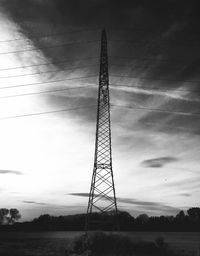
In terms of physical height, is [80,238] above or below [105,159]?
below

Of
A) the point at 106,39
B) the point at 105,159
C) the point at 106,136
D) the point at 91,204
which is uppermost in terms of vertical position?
the point at 106,39

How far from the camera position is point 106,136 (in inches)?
1102

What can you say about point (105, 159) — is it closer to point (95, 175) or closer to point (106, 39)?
point (95, 175)

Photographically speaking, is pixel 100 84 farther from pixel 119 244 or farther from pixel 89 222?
pixel 119 244

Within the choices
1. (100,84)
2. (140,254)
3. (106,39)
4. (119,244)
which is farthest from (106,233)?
(106,39)

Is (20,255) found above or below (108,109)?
below

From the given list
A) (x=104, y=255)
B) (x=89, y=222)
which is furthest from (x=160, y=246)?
(x=89, y=222)

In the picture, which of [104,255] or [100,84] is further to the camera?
[100,84]

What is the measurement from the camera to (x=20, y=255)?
34219 mm

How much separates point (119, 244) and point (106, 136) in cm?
1141

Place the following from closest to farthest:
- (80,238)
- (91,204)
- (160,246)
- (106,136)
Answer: (91,204) → (106,136) → (80,238) → (160,246)

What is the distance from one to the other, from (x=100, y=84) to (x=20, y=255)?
913 inches

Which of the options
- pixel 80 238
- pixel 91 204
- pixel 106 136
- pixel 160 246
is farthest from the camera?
pixel 160 246

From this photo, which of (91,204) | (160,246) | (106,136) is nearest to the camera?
(91,204)
